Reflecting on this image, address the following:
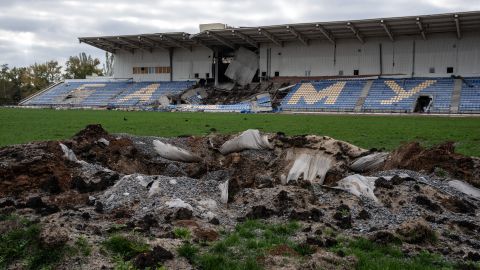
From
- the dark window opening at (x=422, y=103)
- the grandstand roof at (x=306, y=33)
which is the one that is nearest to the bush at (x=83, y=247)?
the dark window opening at (x=422, y=103)

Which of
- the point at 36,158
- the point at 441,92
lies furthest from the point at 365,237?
the point at 441,92

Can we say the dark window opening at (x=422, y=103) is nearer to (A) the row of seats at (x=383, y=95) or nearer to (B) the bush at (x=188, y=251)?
(A) the row of seats at (x=383, y=95)

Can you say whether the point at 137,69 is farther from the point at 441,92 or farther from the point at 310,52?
the point at 441,92

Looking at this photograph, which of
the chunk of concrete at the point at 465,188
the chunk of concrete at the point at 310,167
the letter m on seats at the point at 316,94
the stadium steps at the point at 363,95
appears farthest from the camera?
the letter m on seats at the point at 316,94

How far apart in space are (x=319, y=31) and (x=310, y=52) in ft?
14.7

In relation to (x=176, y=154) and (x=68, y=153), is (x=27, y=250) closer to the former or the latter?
(x=68, y=153)

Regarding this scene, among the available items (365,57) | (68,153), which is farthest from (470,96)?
(68,153)

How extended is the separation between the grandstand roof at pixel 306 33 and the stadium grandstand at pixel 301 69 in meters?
0.11

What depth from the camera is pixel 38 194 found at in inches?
364

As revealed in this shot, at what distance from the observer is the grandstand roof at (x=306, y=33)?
163ft

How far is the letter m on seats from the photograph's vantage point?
52344mm

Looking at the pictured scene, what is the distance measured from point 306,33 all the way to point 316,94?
8349 mm

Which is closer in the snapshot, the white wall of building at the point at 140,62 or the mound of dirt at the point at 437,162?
the mound of dirt at the point at 437,162

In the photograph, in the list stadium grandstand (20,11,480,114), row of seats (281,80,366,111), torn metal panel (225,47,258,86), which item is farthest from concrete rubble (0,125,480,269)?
torn metal panel (225,47,258,86)
